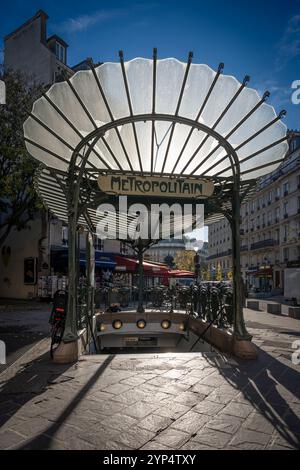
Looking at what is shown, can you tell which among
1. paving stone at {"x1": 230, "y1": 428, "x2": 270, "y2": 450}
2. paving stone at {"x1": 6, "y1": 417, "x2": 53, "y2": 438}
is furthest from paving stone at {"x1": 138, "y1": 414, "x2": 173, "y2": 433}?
paving stone at {"x1": 6, "y1": 417, "x2": 53, "y2": 438}

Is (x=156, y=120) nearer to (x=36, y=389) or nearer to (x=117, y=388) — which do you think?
(x=117, y=388)

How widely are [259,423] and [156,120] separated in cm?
452

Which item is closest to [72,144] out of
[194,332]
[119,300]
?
[194,332]

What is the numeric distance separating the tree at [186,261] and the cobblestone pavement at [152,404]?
65891 millimetres

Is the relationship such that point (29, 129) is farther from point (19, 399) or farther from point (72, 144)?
point (19, 399)

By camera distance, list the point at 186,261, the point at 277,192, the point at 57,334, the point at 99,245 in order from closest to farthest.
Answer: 1. the point at 57,334
2. the point at 99,245
3. the point at 277,192
4. the point at 186,261

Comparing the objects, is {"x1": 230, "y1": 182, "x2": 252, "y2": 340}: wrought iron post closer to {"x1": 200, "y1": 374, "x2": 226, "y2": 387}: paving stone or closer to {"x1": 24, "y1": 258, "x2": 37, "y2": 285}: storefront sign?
{"x1": 200, "y1": 374, "x2": 226, "y2": 387}: paving stone

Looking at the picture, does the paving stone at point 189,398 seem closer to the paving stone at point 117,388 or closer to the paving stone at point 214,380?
the paving stone at point 214,380

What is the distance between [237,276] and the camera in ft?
21.3

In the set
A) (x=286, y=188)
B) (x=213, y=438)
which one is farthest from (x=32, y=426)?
(x=286, y=188)

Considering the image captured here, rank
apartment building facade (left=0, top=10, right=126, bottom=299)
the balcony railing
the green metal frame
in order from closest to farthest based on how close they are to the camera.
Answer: the green metal frame
apartment building facade (left=0, top=10, right=126, bottom=299)
the balcony railing

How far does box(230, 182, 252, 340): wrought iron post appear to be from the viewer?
621 centimetres

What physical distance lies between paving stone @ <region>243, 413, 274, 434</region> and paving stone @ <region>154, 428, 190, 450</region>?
26.5 inches

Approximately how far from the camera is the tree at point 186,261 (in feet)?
237
